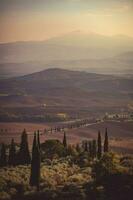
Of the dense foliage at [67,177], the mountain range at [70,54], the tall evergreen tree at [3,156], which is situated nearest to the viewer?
the dense foliage at [67,177]

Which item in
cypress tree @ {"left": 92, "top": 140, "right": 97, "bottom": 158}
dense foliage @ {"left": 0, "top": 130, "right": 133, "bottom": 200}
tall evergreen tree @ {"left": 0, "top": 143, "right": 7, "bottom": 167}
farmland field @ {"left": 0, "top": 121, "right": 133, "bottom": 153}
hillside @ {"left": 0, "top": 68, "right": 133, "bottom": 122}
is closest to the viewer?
dense foliage @ {"left": 0, "top": 130, "right": 133, "bottom": 200}

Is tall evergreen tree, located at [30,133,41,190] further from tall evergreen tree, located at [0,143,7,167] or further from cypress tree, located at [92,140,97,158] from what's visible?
cypress tree, located at [92,140,97,158]

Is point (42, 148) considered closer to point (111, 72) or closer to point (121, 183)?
point (121, 183)

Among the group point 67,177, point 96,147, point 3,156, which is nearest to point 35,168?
point 67,177

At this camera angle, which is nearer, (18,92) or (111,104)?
(18,92)

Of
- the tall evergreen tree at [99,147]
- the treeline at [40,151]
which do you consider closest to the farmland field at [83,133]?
the treeline at [40,151]

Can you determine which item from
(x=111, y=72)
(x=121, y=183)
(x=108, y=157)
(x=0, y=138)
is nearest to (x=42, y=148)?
(x=0, y=138)

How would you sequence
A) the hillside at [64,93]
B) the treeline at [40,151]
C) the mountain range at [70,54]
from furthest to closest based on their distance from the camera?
the hillside at [64,93], the mountain range at [70,54], the treeline at [40,151]

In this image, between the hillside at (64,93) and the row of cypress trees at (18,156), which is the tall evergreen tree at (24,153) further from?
the hillside at (64,93)

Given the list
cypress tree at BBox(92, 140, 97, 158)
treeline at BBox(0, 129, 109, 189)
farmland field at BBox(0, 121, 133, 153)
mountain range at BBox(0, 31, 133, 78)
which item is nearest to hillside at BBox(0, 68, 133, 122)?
mountain range at BBox(0, 31, 133, 78)

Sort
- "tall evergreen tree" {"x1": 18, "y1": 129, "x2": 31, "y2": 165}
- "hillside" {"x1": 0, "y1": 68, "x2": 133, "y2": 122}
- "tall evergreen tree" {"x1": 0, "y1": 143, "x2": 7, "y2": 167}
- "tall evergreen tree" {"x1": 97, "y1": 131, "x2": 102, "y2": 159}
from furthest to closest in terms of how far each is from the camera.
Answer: "hillside" {"x1": 0, "y1": 68, "x2": 133, "y2": 122} → "tall evergreen tree" {"x1": 97, "y1": 131, "x2": 102, "y2": 159} → "tall evergreen tree" {"x1": 18, "y1": 129, "x2": 31, "y2": 165} → "tall evergreen tree" {"x1": 0, "y1": 143, "x2": 7, "y2": 167}

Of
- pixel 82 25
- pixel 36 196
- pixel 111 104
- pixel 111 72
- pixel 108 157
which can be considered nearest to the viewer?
pixel 36 196
